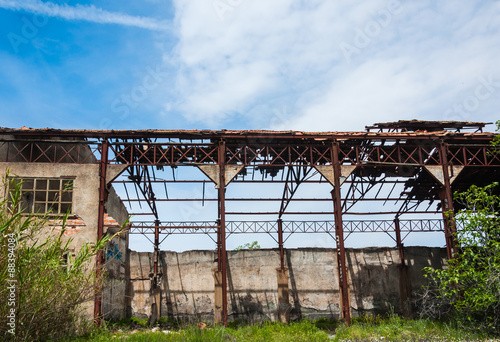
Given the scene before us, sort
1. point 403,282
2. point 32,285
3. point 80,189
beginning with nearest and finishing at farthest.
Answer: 1. point 32,285
2. point 80,189
3. point 403,282

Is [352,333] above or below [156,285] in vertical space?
below

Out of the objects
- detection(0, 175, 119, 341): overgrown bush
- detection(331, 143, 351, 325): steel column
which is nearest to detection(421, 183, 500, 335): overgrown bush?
detection(331, 143, 351, 325): steel column

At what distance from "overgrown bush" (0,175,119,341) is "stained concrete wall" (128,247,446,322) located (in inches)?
607

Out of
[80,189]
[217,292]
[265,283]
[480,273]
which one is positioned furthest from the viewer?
[265,283]

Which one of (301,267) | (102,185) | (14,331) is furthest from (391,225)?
(14,331)

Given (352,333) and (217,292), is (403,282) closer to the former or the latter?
(217,292)

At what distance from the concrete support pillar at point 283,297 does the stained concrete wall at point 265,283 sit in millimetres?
269

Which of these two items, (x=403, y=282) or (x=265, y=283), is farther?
(x=403, y=282)

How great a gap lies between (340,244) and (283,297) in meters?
7.35

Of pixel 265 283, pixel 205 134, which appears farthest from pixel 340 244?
pixel 265 283

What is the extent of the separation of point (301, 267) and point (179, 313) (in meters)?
6.97

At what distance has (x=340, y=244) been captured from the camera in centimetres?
1794

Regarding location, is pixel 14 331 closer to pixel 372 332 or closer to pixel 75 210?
pixel 75 210

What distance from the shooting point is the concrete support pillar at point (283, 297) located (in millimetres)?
23531
